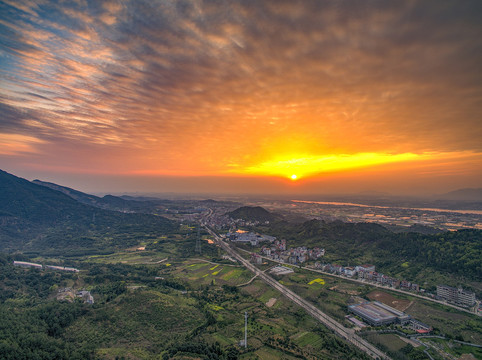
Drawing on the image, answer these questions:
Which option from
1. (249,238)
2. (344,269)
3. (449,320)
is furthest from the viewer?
(249,238)

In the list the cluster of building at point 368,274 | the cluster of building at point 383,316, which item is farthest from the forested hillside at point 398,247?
the cluster of building at point 383,316

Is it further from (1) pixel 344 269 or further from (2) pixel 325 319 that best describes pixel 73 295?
(1) pixel 344 269

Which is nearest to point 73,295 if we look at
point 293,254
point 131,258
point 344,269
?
point 131,258

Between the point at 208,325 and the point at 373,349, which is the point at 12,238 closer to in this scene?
the point at 208,325

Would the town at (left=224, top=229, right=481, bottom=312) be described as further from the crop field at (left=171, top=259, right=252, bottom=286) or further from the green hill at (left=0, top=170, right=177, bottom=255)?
the green hill at (left=0, top=170, right=177, bottom=255)

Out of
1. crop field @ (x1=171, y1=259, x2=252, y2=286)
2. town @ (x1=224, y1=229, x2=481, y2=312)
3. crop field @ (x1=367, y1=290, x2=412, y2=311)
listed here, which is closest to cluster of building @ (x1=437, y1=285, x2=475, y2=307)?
town @ (x1=224, y1=229, x2=481, y2=312)
